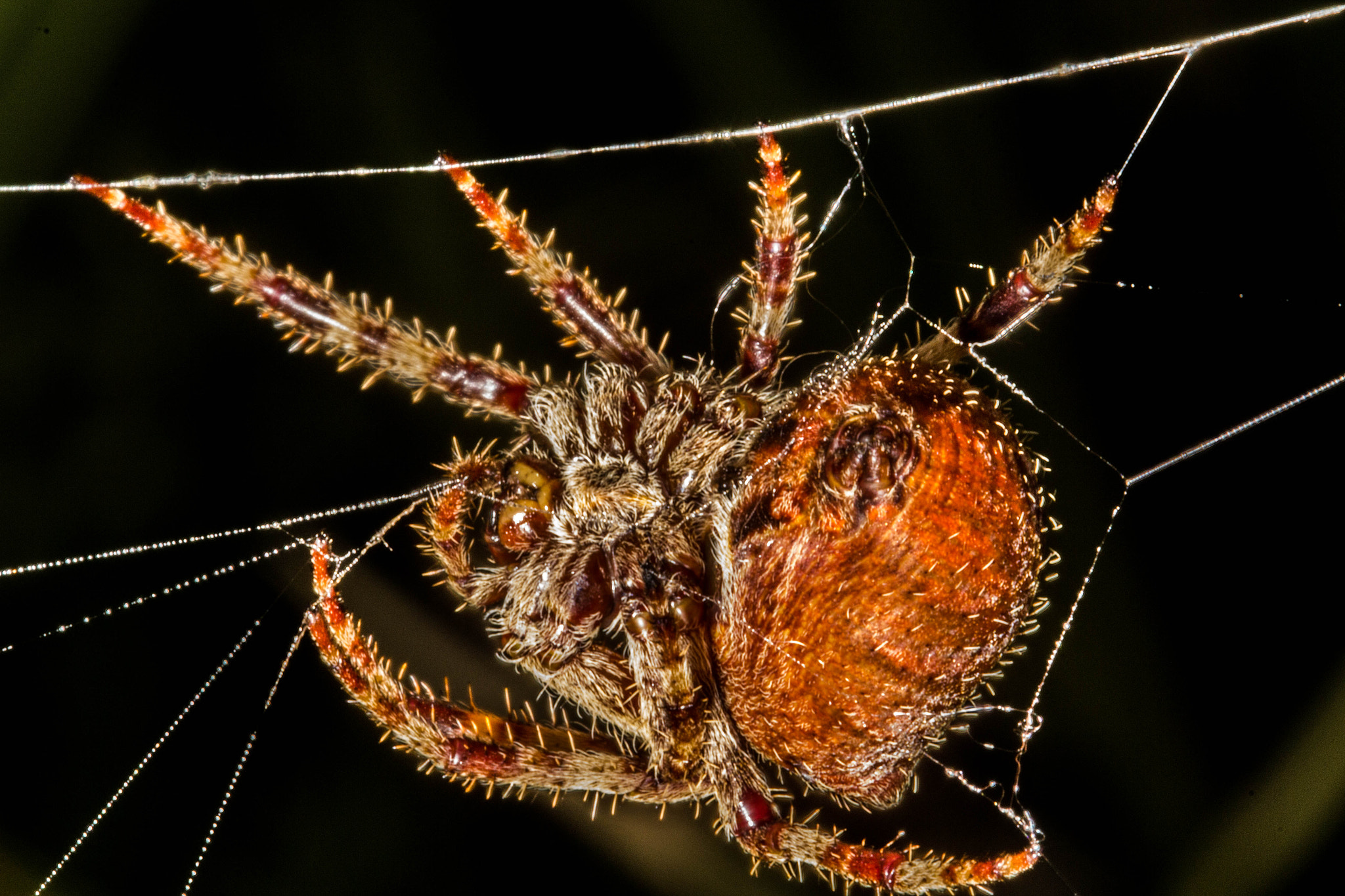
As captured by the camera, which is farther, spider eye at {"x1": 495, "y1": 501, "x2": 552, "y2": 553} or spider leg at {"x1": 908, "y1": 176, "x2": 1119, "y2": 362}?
Answer: spider eye at {"x1": 495, "y1": 501, "x2": 552, "y2": 553}

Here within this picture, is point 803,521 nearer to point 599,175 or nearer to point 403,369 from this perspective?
point 403,369

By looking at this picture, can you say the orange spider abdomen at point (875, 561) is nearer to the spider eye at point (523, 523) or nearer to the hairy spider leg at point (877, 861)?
the hairy spider leg at point (877, 861)

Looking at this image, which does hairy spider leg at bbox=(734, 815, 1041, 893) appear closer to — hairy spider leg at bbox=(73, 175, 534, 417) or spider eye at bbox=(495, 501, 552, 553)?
spider eye at bbox=(495, 501, 552, 553)

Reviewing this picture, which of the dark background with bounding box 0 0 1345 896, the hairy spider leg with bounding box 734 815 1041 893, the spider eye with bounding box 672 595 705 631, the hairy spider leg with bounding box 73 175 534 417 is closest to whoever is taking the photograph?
the hairy spider leg with bounding box 73 175 534 417

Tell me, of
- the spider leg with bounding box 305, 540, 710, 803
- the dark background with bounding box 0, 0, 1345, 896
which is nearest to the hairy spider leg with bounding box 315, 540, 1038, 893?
the spider leg with bounding box 305, 540, 710, 803

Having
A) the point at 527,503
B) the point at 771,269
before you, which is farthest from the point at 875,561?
the point at 527,503

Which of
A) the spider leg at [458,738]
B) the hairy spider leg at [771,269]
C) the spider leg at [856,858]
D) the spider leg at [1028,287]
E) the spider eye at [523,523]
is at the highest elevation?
the spider leg at [1028,287]

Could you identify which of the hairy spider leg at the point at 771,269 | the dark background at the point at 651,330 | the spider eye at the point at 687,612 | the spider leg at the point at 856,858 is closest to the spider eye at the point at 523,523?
the spider eye at the point at 687,612
